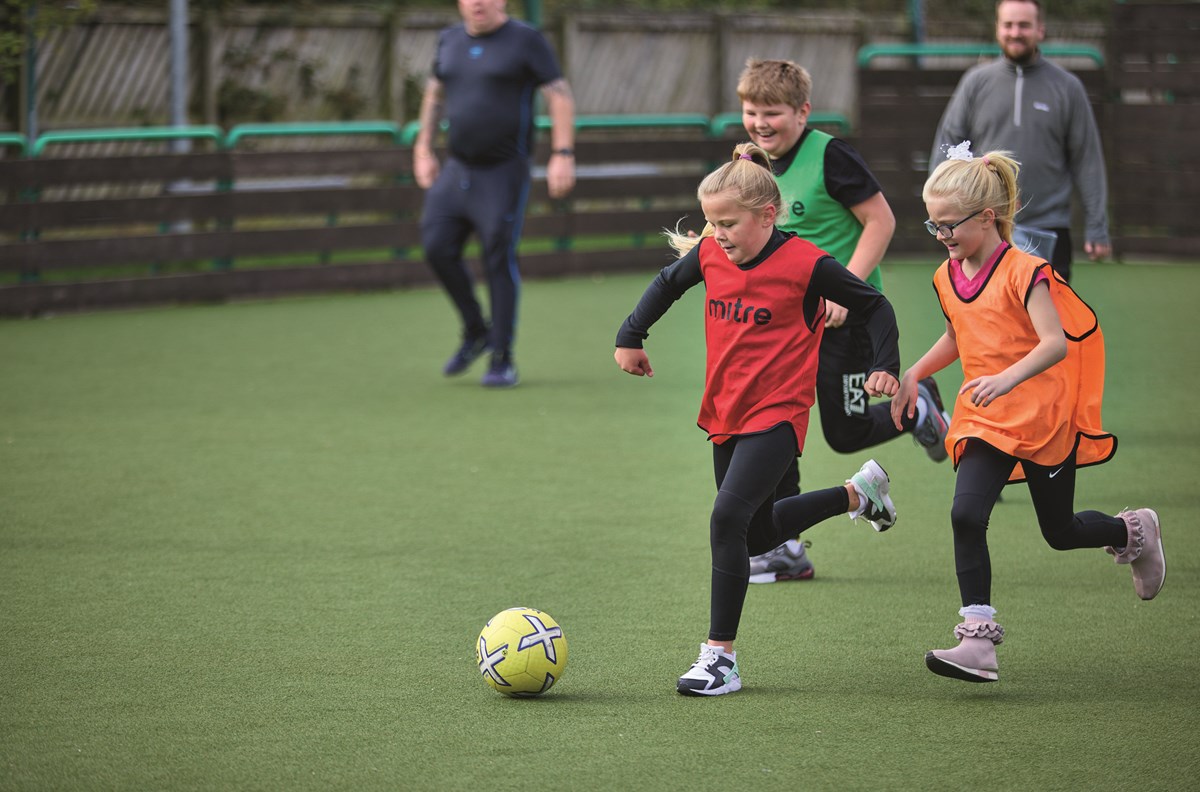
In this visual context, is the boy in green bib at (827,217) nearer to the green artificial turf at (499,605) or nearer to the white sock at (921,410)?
the green artificial turf at (499,605)

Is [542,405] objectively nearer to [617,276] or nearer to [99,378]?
[99,378]

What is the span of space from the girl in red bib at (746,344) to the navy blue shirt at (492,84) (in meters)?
4.28

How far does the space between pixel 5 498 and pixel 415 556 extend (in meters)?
1.87

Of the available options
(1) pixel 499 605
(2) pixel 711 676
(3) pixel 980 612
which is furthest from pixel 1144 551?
(1) pixel 499 605

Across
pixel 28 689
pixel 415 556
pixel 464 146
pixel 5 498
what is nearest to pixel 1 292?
pixel 464 146

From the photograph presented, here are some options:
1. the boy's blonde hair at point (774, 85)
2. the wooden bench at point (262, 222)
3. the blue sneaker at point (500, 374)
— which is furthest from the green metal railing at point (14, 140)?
the boy's blonde hair at point (774, 85)

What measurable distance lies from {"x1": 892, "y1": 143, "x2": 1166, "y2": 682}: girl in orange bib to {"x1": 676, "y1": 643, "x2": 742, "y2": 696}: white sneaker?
1.60ft

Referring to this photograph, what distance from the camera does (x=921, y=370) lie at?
4188 millimetres

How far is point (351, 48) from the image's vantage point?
48.1ft

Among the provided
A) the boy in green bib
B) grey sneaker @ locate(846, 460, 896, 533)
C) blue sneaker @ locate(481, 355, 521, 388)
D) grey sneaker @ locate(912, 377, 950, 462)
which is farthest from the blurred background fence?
grey sneaker @ locate(846, 460, 896, 533)

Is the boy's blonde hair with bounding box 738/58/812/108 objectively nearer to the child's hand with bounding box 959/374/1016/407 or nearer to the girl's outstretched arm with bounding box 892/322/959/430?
the girl's outstretched arm with bounding box 892/322/959/430

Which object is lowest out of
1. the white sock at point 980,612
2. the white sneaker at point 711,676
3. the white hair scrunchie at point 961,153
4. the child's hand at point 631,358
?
the white sneaker at point 711,676

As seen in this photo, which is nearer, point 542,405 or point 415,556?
point 415,556

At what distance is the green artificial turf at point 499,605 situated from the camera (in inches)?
135
